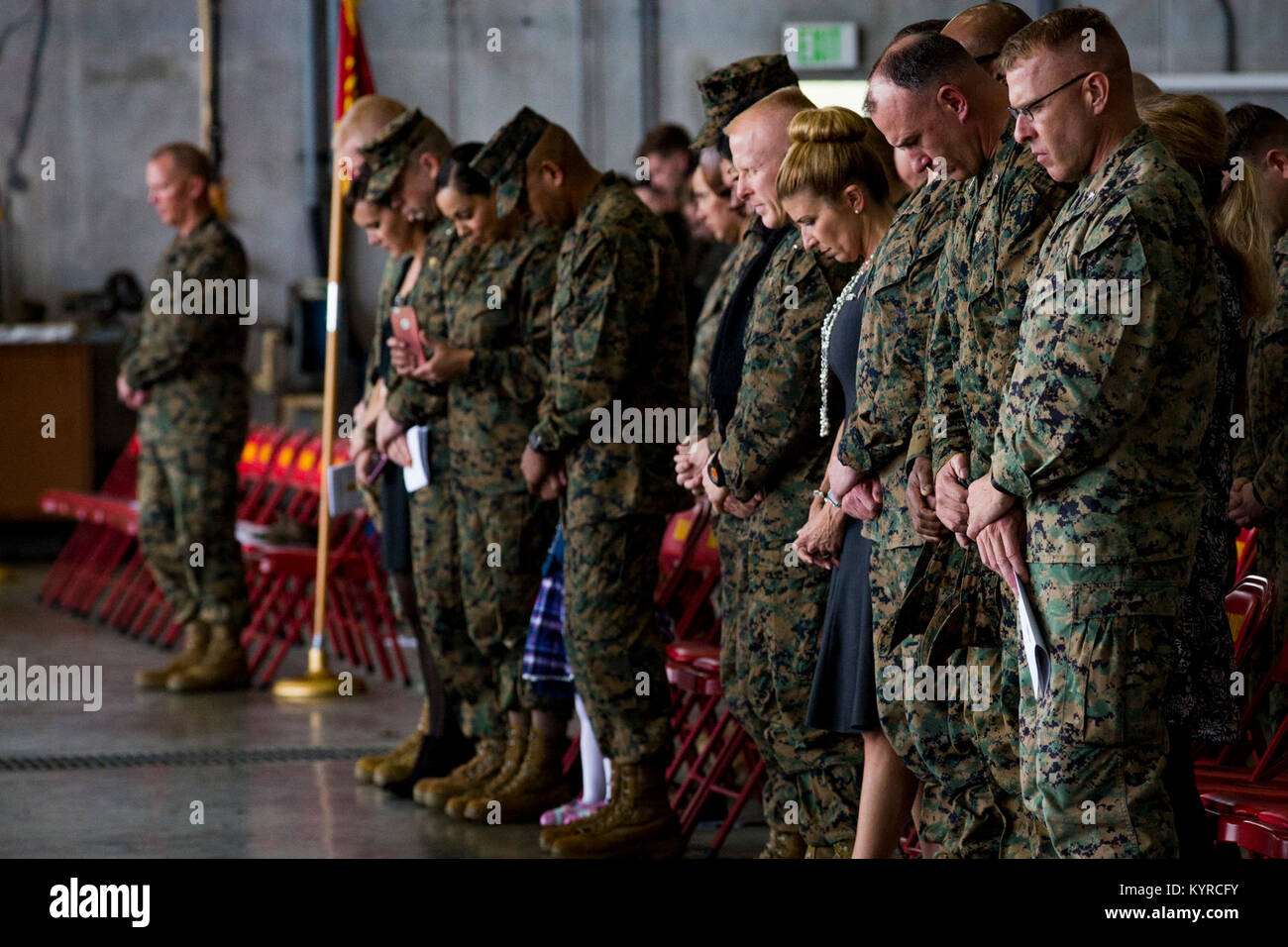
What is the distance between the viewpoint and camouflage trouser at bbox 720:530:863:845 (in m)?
3.79

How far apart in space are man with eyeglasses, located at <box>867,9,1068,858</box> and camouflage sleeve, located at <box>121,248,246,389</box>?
439cm

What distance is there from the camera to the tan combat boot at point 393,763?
18.3 ft

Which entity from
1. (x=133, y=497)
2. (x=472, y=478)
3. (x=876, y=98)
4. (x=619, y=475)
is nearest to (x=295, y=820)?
(x=472, y=478)

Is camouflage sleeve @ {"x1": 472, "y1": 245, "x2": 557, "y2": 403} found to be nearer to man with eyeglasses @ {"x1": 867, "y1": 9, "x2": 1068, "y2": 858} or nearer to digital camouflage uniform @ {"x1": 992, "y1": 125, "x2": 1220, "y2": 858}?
man with eyeglasses @ {"x1": 867, "y1": 9, "x2": 1068, "y2": 858}

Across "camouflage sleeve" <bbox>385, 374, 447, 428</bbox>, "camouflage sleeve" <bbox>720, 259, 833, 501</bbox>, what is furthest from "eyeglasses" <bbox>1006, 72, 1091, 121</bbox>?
"camouflage sleeve" <bbox>385, 374, 447, 428</bbox>

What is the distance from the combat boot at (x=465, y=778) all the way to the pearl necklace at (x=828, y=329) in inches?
73.5

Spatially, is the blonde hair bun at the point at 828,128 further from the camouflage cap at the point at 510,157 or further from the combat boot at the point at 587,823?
the combat boot at the point at 587,823

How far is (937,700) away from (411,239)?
2.97 m

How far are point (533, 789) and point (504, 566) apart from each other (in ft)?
2.13

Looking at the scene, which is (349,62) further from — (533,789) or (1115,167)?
(1115,167)

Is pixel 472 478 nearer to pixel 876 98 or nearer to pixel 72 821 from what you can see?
pixel 72 821
